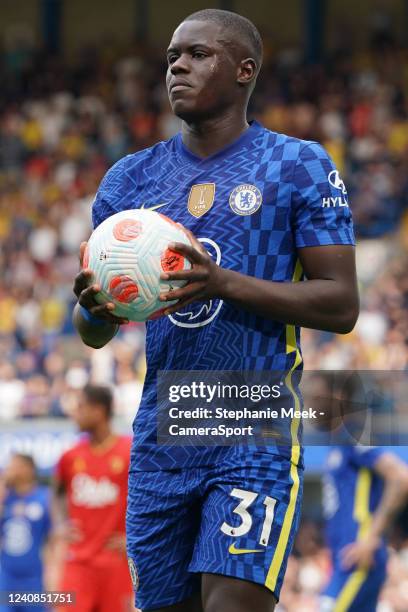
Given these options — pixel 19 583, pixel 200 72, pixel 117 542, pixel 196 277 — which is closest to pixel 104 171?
pixel 19 583

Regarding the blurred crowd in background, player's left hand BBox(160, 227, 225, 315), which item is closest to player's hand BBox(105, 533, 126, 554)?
the blurred crowd in background

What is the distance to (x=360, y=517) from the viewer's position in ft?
25.3

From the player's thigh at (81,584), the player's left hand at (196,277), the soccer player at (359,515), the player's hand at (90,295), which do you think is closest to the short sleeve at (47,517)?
the player's thigh at (81,584)

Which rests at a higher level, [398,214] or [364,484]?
[398,214]

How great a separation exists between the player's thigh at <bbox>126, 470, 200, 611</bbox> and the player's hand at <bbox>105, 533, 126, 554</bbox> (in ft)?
14.1

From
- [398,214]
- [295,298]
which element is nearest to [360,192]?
[398,214]

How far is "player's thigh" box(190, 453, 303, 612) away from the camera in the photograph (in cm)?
361

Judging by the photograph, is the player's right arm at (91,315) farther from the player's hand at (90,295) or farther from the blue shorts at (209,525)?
the blue shorts at (209,525)

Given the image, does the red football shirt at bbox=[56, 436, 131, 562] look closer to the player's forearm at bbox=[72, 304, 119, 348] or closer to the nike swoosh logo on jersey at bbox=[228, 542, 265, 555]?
the player's forearm at bbox=[72, 304, 119, 348]

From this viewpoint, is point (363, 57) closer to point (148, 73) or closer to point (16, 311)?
point (148, 73)

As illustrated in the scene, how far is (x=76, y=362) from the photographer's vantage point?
580 inches

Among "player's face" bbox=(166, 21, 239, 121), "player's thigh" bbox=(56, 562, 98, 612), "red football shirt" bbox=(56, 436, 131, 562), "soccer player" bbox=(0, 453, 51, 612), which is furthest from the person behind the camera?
"soccer player" bbox=(0, 453, 51, 612)

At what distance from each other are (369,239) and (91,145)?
6807 millimetres

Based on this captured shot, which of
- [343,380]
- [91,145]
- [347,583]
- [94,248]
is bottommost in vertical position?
[347,583]
